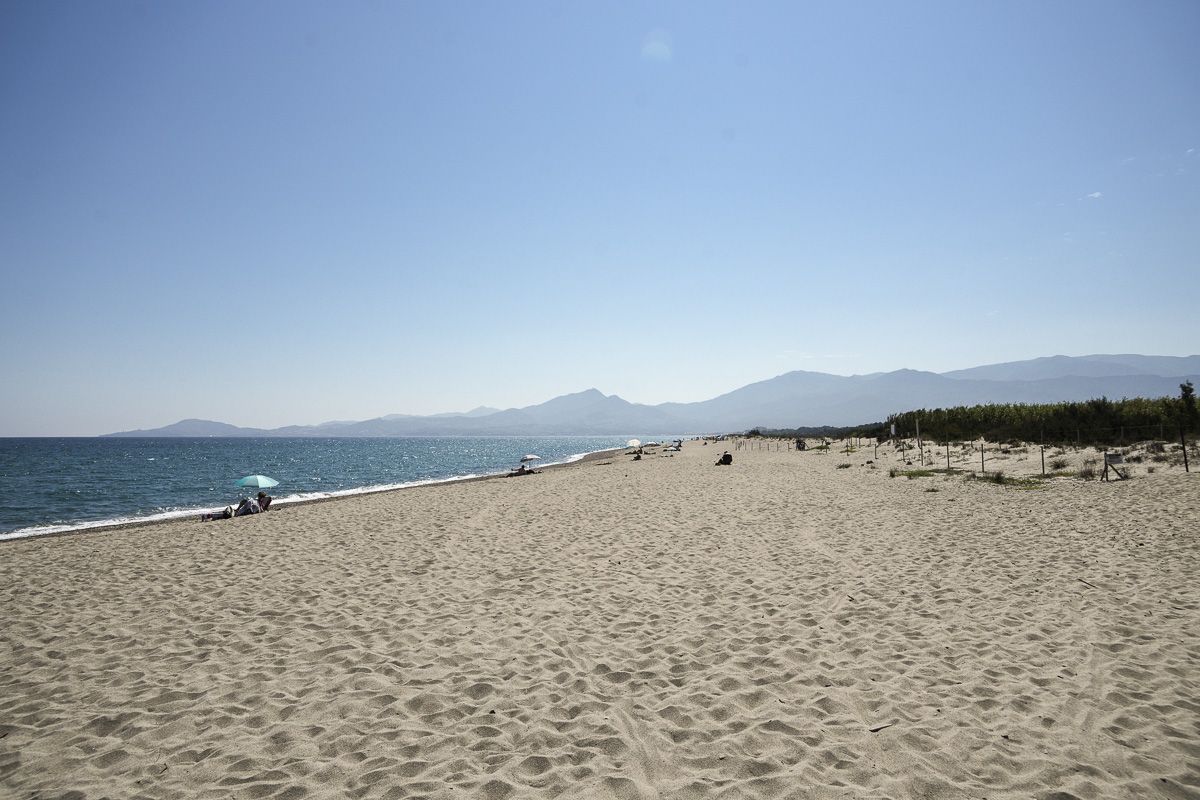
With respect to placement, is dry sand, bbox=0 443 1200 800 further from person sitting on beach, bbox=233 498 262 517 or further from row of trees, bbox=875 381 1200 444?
row of trees, bbox=875 381 1200 444

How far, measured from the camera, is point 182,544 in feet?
46.4

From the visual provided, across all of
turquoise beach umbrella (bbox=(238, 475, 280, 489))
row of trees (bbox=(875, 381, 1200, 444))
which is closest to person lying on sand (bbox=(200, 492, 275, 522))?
turquoise beach umbrella (bbox=(238, 475, 280, 489))

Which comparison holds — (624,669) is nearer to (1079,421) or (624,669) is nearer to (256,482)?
(256,482)

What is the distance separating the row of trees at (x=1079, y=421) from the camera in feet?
89.4

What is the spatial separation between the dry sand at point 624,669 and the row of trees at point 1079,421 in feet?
72.1

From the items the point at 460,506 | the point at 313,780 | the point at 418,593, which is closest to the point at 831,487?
the point at 460,506

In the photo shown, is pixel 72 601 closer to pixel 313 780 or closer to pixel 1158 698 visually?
pixel 313 780

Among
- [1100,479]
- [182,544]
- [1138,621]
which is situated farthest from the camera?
[1100,479]

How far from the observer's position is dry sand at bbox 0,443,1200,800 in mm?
4059

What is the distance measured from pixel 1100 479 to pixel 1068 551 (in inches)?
495

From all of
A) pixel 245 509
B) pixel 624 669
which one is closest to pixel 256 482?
pixel 245 509

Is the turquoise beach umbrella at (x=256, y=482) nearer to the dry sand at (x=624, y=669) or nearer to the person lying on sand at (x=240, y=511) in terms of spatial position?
the person lying on sand at (x=240, y=511)

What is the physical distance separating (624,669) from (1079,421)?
39512 mm

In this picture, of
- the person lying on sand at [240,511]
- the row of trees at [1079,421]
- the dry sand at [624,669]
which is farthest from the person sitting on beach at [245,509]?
the row of trees at [1079,421]
